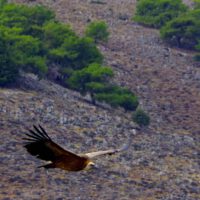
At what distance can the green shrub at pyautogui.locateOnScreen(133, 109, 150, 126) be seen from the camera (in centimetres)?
5322

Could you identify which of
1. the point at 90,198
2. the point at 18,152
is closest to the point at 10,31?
the point at 18,152

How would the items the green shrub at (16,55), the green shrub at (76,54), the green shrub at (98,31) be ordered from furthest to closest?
the green shrub at (98,31)
the green shrub at (76,54)
the green shrub at (16,55)

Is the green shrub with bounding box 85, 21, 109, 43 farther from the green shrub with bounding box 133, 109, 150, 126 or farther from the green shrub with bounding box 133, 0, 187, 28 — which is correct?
the green shrub with bounding box 133, 109, 150, 126

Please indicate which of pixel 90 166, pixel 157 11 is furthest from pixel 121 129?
pixel 90 166

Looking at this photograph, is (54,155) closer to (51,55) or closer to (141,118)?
(141,118)

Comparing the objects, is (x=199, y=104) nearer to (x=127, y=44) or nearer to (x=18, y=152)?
(x=127, y=44)

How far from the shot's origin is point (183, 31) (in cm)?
7062

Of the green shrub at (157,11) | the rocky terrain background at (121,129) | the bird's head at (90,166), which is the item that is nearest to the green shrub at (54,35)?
the rocky terrain background at (121,129)

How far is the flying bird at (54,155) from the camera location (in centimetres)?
1390

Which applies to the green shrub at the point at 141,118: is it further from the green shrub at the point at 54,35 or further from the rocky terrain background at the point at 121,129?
the green shrub at the point at 54,35

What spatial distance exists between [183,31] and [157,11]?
4.03m

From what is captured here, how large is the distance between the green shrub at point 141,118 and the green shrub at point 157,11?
20110 mm

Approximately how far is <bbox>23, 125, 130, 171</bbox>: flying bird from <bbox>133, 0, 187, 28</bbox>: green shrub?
5916cm

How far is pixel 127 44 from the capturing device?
68062 millimetres
